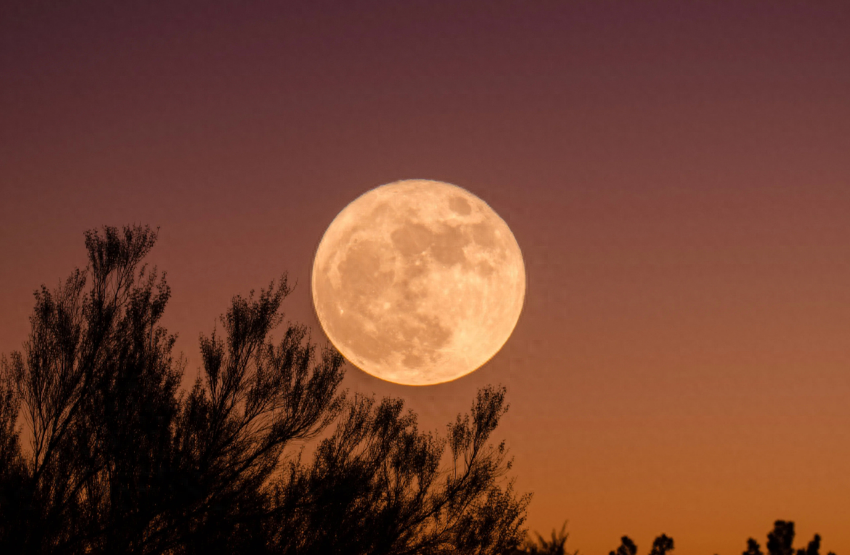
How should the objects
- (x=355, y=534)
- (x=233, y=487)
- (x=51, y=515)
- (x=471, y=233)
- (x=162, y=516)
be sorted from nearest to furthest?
(x=51, y=515), (x=162, y=516), (x=233, y=487), (x=355, y=534), (x=471, y=233)

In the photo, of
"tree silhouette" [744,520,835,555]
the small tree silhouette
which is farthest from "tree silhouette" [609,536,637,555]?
"tree silhouette" [744,520,835,555]

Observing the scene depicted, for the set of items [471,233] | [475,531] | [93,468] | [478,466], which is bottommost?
[93,468]

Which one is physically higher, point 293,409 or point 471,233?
point 471,233

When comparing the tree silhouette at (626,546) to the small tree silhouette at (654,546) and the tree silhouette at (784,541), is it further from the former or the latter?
the tree silhouette at (784,541)

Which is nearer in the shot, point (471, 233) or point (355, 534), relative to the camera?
point (355, 534)

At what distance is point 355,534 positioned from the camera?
57.9ft

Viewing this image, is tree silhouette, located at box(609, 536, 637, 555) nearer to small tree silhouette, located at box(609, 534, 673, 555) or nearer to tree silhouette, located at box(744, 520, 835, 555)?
small tree silhouette, located at box(609, 534, 673, 555)

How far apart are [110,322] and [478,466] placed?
1046 centimetres

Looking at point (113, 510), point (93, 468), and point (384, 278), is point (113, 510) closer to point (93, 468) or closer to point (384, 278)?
point (93, 468)

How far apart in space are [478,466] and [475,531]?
1730 millimetres

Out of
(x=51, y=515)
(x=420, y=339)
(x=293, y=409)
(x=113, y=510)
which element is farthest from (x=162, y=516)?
(x=420, y=339)

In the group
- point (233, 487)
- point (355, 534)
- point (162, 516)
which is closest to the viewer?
point (162, 516)

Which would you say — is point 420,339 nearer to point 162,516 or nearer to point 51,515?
point 162,516

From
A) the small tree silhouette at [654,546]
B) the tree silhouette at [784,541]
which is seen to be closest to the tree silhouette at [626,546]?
the small tree silhouette at [654,546]
